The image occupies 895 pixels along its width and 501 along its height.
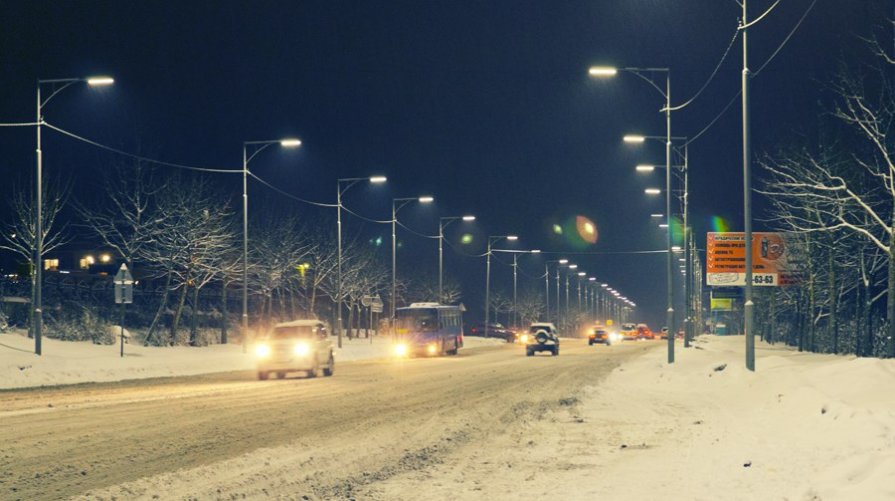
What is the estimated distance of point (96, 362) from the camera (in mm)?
35906

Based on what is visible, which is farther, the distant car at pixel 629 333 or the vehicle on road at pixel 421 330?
the distant car at pixel 629 333

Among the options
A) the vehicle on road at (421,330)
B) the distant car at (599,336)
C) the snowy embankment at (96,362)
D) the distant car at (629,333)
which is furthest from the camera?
the distant car at (629,333)

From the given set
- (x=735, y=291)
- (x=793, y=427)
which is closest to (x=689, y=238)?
(x=735, y=291)

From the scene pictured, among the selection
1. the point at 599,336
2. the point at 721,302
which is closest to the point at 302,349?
the point at 599,336

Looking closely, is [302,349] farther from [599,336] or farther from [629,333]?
[629,333]

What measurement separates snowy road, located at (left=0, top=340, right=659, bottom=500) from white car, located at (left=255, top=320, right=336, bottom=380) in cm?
345

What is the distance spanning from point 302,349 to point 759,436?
66.2ft

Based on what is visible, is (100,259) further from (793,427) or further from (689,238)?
(793,427)

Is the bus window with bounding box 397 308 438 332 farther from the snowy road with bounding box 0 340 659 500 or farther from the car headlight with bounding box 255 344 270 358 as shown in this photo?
the snowy road with bounding box 0 340 659 500

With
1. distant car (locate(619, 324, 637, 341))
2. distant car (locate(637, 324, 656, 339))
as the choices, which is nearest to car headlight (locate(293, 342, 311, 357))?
distant car (locate(619, 324, 637, 341))

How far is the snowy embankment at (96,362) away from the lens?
104 feet

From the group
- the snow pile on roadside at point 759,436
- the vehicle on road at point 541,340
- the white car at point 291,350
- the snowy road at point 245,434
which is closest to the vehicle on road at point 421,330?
the vehicle on road at point 541,340

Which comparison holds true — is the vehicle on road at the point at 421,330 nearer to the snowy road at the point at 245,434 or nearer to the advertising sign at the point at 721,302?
the snowy road at the point at 245,434

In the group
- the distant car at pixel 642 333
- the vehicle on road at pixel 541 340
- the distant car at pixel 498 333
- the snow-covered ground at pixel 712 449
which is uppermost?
the snow-covered ground at pixel 712 449
